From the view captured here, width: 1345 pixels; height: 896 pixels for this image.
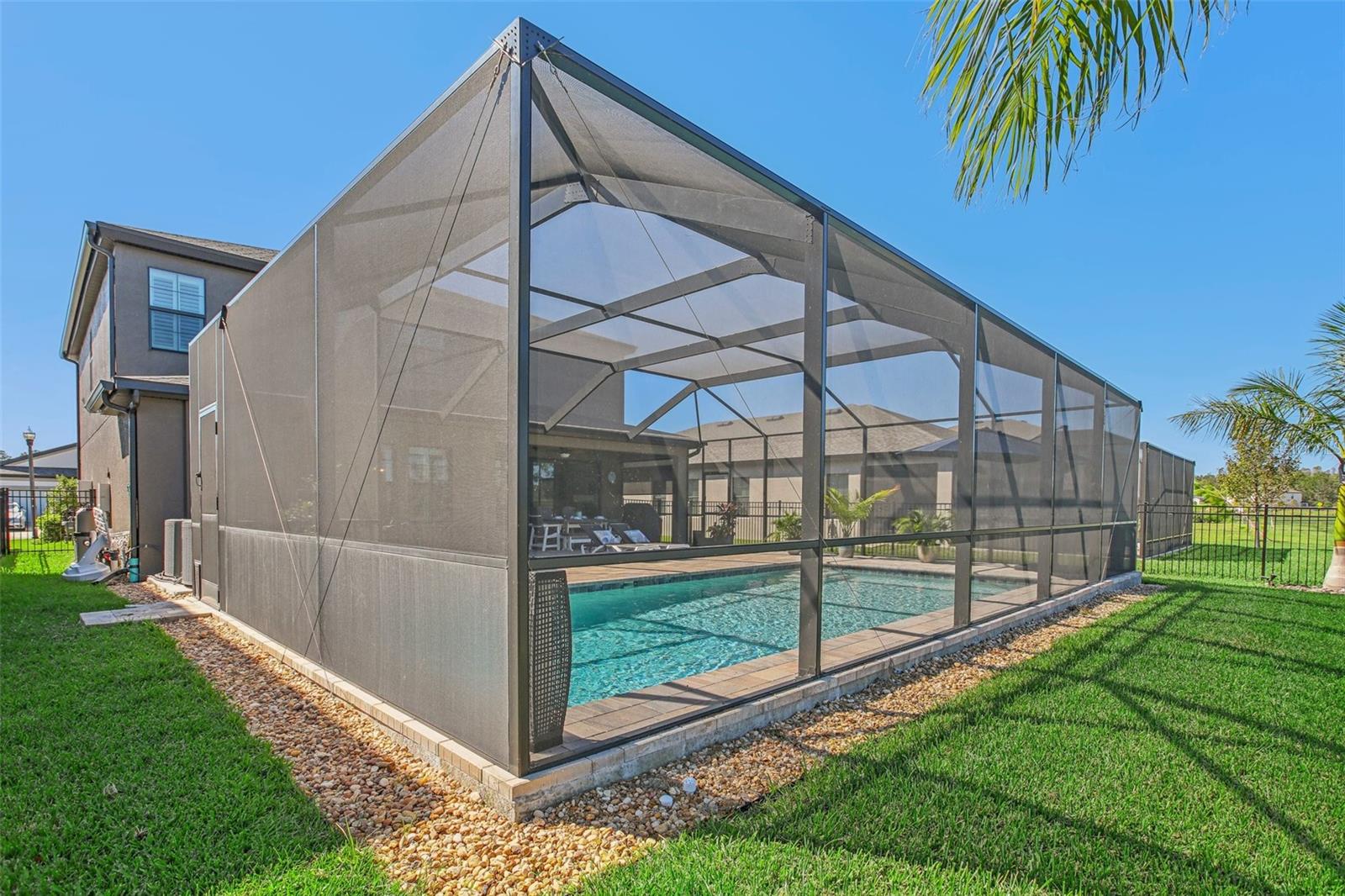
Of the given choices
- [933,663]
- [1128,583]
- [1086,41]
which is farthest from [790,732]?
[1128,583]

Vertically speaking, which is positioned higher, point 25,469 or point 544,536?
point 544,536

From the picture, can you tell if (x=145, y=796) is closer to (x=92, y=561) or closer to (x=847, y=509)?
(x=847, y=509)

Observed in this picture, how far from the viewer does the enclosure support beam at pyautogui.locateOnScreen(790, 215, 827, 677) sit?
4371mm

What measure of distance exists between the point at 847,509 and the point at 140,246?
12948 millimetres

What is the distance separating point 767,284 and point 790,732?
386cm

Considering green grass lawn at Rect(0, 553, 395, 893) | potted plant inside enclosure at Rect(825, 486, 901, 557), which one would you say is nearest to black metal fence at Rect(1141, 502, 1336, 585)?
potted plant inside enclosure at Rect(825, 486, 901, 557)

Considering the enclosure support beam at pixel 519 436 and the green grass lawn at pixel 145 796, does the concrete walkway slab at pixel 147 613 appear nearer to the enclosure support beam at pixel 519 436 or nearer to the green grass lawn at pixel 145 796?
the green grass lawn at pixel 145 796

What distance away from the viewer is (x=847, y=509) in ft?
17.0

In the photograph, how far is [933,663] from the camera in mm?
5250

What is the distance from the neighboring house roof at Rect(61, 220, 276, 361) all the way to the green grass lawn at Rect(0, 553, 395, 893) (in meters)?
7.82

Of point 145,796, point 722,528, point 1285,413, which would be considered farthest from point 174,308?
point 1285,413

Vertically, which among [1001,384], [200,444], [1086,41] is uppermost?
[1086,41]

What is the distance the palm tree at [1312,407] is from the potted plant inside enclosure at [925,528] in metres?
7.77

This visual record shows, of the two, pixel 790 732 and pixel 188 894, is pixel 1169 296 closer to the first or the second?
pixel 790 732
